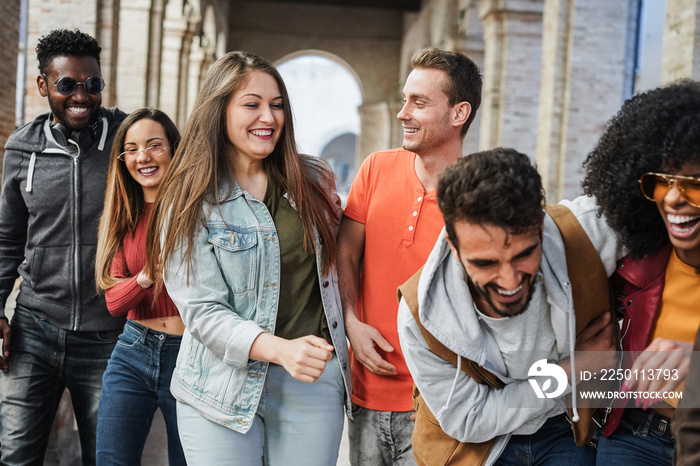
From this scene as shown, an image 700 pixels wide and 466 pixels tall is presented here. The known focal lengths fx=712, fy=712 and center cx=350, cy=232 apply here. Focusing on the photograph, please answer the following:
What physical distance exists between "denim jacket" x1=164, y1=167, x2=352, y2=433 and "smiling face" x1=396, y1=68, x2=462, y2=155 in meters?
0.68

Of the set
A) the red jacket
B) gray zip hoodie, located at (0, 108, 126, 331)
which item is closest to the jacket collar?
the red jacket

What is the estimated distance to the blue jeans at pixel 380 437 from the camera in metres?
2.64

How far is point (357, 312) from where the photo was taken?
2.73 m

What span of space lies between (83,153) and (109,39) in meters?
4.44

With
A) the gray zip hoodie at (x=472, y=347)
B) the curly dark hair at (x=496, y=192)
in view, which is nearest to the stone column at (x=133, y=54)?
the gray zip hoodie at (x=472, y=347)

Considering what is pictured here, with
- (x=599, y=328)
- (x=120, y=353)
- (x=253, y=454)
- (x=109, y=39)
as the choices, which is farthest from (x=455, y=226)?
(x=109, y=39)

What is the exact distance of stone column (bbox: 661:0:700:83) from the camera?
508cm

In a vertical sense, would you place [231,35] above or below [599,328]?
above

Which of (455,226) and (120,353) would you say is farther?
(120,353)

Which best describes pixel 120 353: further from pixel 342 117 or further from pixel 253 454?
pixel 342 117

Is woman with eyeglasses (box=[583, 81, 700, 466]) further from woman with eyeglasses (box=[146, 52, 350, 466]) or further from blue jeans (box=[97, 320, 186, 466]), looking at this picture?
blue jeans (box=[97, 320, 186, 466])

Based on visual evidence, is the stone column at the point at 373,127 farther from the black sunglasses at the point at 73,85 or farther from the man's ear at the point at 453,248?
the man's ear at the point at 453,248

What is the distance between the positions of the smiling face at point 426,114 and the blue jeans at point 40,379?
5.49 ft

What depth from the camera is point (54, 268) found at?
321cm
